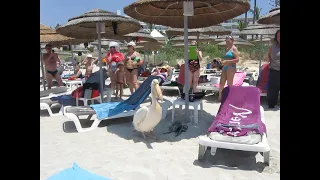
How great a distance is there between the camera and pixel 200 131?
4.70 metres

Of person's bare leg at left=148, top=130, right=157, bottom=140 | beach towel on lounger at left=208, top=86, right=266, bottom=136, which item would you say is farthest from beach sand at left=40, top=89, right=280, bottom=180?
beach towel on lounger at left=208, top=86, right=266, bottom=136

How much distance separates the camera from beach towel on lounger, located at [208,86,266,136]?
346 centimetres

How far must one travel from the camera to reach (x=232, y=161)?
3.44 m

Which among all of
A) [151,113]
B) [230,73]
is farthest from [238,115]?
[230,73]

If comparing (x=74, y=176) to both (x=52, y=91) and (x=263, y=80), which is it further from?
(x=263, y=80)

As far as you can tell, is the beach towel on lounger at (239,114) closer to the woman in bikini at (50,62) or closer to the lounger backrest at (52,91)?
the lounger backrest at (52,91)

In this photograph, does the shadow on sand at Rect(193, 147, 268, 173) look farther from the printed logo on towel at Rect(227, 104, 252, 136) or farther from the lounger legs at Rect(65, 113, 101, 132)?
the lounger legs at Rect(65, 113, 101, 132)

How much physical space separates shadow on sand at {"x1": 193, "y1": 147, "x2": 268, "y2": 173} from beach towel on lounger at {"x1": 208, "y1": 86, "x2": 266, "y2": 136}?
13.7 inches

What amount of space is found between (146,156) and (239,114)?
1.44 metres

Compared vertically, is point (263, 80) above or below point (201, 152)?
above
